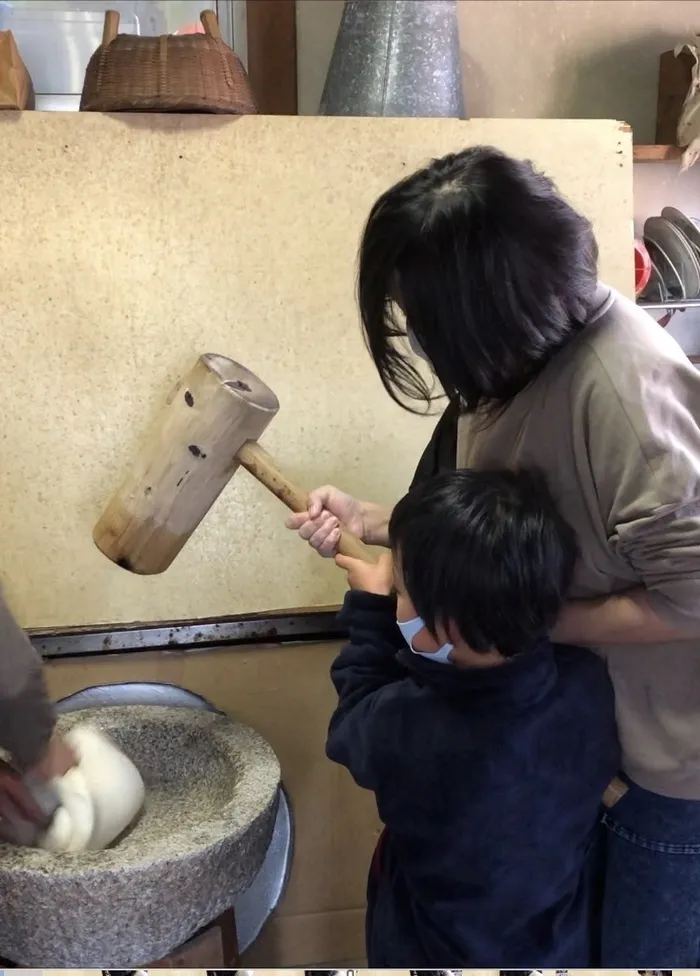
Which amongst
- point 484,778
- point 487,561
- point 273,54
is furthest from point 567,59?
point 484,778

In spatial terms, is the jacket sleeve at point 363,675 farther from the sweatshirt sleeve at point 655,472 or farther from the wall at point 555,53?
the wall at point 555,53

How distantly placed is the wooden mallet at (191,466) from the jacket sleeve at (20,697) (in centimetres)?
23

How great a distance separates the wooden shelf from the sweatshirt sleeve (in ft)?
2.88

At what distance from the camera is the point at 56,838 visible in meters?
1.10

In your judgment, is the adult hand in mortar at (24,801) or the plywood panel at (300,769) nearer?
the adult hand in mortar at (24,801)

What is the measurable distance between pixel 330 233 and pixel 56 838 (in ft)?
3.08

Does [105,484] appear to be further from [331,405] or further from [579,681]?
[579,681]

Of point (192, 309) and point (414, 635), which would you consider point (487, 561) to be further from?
point (192, 309)

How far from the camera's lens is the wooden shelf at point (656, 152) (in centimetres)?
156

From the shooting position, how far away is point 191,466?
3.83 feet

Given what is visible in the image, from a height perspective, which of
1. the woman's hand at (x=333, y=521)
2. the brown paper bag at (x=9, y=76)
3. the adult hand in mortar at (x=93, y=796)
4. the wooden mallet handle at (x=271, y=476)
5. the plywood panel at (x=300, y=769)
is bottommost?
the plywood panel at (x=300, y=769)

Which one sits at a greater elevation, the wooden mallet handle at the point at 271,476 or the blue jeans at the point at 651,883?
the wooden mallet handle at the point at 271,476

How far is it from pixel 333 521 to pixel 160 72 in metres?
0.69

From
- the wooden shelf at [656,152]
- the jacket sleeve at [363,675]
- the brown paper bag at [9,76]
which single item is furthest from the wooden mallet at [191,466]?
the wooden shelf at [656,152]
